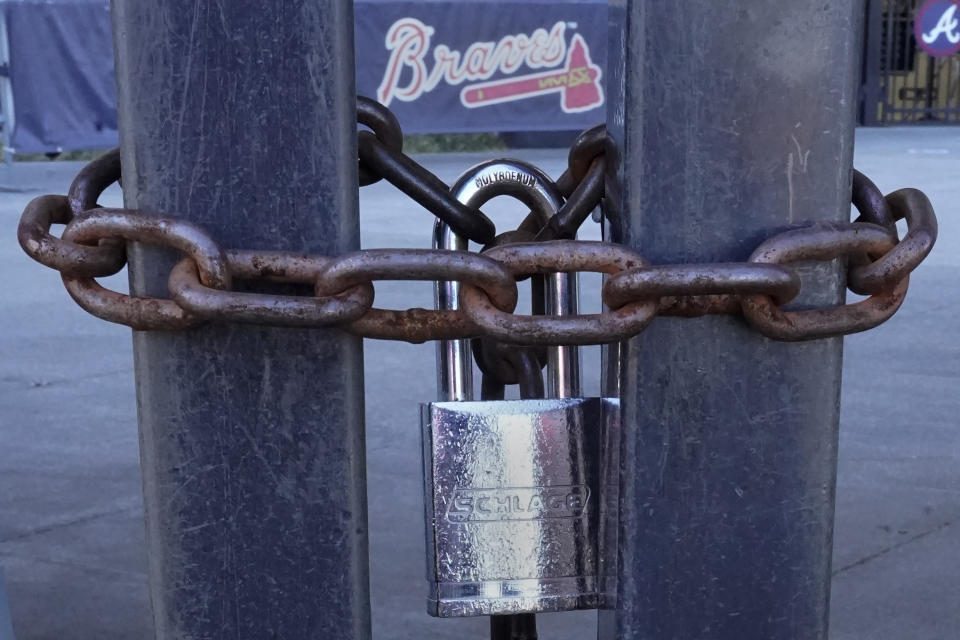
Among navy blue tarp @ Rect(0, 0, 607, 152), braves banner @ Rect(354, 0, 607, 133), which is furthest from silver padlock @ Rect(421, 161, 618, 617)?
braves banner @ Rect(354, 0, 607, 133)

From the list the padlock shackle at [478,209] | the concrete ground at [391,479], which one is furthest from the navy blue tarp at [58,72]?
the padlock shackle at [478,209]

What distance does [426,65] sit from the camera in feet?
43.6

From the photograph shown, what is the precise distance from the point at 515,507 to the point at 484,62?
501 inches

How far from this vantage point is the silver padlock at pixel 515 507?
1.15 m

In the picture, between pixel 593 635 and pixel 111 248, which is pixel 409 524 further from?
pixel 111 248

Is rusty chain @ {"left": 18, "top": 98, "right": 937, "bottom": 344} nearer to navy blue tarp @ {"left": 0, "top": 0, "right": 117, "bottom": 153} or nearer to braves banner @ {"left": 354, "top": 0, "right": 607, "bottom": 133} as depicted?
navy blue tarp @ {"left": 0, "top": 0, "right": 117, "bottom": 153}

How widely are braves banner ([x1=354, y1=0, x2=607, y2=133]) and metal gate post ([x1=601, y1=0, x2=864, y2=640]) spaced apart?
12125 millimetres

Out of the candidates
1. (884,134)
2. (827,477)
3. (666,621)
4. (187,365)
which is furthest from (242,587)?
(884,134)

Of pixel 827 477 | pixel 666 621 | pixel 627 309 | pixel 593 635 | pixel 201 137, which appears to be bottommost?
pixel 593 635

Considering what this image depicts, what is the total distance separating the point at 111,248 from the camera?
959 mm

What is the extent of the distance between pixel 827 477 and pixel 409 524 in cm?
248

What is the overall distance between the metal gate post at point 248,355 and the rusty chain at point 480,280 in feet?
0.09

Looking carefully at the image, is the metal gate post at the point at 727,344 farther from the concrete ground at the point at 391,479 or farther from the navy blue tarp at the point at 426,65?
the navy blue tarp at the point at 426,65

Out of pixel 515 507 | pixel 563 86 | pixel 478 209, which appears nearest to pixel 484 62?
pixel 563 86
